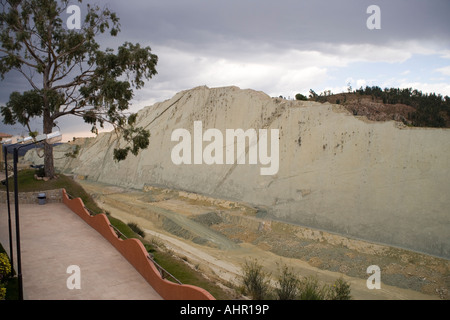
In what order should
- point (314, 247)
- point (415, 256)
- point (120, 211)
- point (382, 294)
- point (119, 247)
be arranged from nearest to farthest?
point (119, 247)
point (382, 294)
point (415, 256)
point (314, 247)
point (120, 211)

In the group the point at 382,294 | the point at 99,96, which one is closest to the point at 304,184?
the point at 382,294

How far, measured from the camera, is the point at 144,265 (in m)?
8.91

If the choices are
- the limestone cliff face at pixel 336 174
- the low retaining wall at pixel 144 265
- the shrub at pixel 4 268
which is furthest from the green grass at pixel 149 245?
the limestone cliff face at pixel 336 174

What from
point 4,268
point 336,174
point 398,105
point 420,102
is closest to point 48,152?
point 4,268

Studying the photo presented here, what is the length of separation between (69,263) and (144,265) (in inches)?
92.0

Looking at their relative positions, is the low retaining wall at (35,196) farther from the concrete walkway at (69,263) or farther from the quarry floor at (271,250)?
the quarry floor at (271,250)

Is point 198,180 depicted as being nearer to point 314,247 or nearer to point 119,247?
point 314,247

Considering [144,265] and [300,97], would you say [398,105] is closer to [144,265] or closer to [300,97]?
[300,97]

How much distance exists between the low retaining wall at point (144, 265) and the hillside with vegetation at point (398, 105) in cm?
2548

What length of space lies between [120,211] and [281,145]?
1118cm

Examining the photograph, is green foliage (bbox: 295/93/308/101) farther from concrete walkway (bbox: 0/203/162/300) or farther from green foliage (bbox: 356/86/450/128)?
concrete walkway (bbox: 0/203/162/300)

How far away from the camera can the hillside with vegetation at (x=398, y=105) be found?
3162 cm

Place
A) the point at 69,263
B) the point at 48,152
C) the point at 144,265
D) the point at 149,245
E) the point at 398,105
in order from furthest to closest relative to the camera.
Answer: the point at 398,105
the point at 48,152
the point at 149,245
the point at 69,263
the point at 144,265

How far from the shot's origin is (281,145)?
75.2ft
